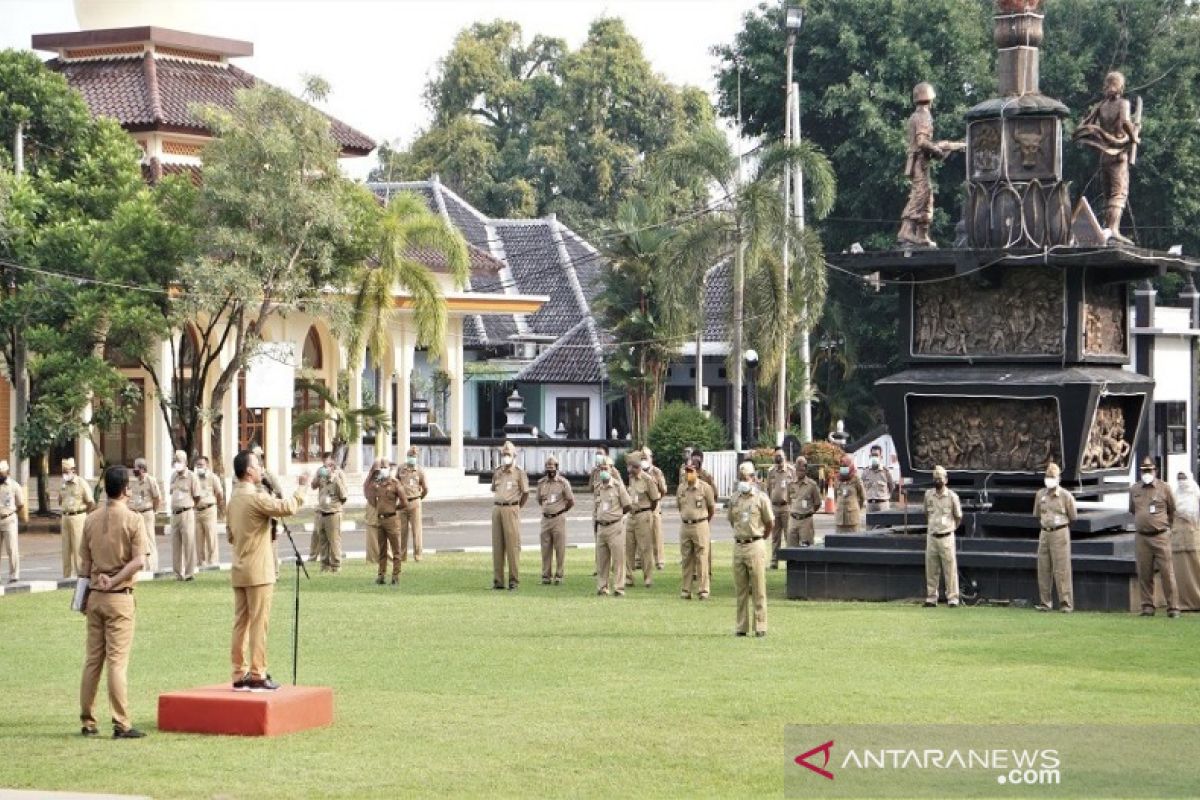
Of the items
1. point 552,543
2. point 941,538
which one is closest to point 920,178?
point 941,538

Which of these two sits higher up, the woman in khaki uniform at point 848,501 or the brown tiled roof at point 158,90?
the brown tiled roof at point 158,90

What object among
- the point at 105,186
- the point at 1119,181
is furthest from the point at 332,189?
the point at 1119,181

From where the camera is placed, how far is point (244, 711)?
50.1 ft

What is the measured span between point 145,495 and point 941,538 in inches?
444

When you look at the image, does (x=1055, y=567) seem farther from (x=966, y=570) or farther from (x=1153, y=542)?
(x=966, y=570)

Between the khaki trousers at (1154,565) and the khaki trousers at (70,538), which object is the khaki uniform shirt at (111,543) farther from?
the khaki trousers at (70,538)

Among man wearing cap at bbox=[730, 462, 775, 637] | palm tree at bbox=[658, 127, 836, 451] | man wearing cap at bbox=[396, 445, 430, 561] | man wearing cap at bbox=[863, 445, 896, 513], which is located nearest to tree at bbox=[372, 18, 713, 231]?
palm tree at bbox=[658, 127, 836, 451]

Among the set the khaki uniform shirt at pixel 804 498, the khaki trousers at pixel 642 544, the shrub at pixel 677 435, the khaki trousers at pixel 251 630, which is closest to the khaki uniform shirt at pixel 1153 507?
the khaki uniform shirt at pixel 804 498

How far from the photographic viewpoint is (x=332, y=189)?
40625 millimetres

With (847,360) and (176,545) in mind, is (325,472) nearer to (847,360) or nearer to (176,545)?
(176,545)

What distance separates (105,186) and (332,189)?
4.88 metres

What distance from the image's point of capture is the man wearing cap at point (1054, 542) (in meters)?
24.8

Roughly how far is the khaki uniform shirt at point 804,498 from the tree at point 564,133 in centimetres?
4538

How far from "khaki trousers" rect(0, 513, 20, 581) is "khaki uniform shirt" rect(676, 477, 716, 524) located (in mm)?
9194
